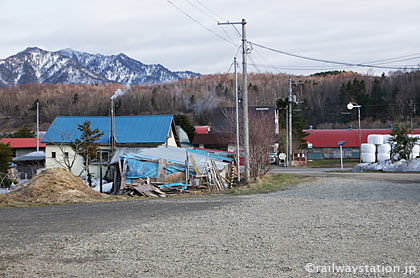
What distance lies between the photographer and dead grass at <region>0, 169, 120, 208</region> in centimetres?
1667

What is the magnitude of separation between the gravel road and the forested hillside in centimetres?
7341

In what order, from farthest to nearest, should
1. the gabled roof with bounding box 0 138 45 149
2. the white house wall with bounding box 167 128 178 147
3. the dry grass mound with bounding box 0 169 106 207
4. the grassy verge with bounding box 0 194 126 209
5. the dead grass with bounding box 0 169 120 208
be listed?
the gabled roof with bounding box 0 138 45 149 < the white house wall with bounding box 167 128 178 147 < the dry grass mound with bounding box 0 169 106 207 < the dead grass with bounding box 0 169 120 208 < the grassy verge with bounding box 0 194 126 209

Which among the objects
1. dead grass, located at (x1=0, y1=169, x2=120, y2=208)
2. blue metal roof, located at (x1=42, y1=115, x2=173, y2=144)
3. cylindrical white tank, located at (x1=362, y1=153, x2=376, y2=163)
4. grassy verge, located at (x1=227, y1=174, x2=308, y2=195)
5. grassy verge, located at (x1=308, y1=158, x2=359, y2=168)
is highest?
blue metal roof, located at (x1=42, y1=115, x2=173, y2=144)

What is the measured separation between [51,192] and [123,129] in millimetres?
25025

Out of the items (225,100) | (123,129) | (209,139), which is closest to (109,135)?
(123,129)

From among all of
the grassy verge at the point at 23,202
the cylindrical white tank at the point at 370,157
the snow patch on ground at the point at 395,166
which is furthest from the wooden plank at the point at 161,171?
the cylindrical white tank at the point at 370,157

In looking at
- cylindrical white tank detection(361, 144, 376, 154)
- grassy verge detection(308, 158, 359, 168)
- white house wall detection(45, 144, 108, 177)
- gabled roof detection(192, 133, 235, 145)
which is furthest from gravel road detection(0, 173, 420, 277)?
gabled roof detection(192, 133, 235, 145)

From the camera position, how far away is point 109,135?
41250 millimetres

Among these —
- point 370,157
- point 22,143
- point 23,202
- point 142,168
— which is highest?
point 22,143

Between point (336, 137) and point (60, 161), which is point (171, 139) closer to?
point (60, 161)

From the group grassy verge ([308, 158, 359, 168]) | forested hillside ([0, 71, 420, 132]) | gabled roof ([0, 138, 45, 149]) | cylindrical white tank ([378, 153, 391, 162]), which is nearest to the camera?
cylindrical white tank ([378, 153, 391, 162])

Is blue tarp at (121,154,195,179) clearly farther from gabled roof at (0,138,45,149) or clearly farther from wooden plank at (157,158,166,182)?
gabled roof at (0,138,45,149)

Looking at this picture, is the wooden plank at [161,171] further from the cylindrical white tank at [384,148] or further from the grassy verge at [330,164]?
the cylindrical white tank at [384,148]

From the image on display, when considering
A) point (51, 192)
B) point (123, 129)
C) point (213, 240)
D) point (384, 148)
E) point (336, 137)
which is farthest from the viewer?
point (336, 137)
